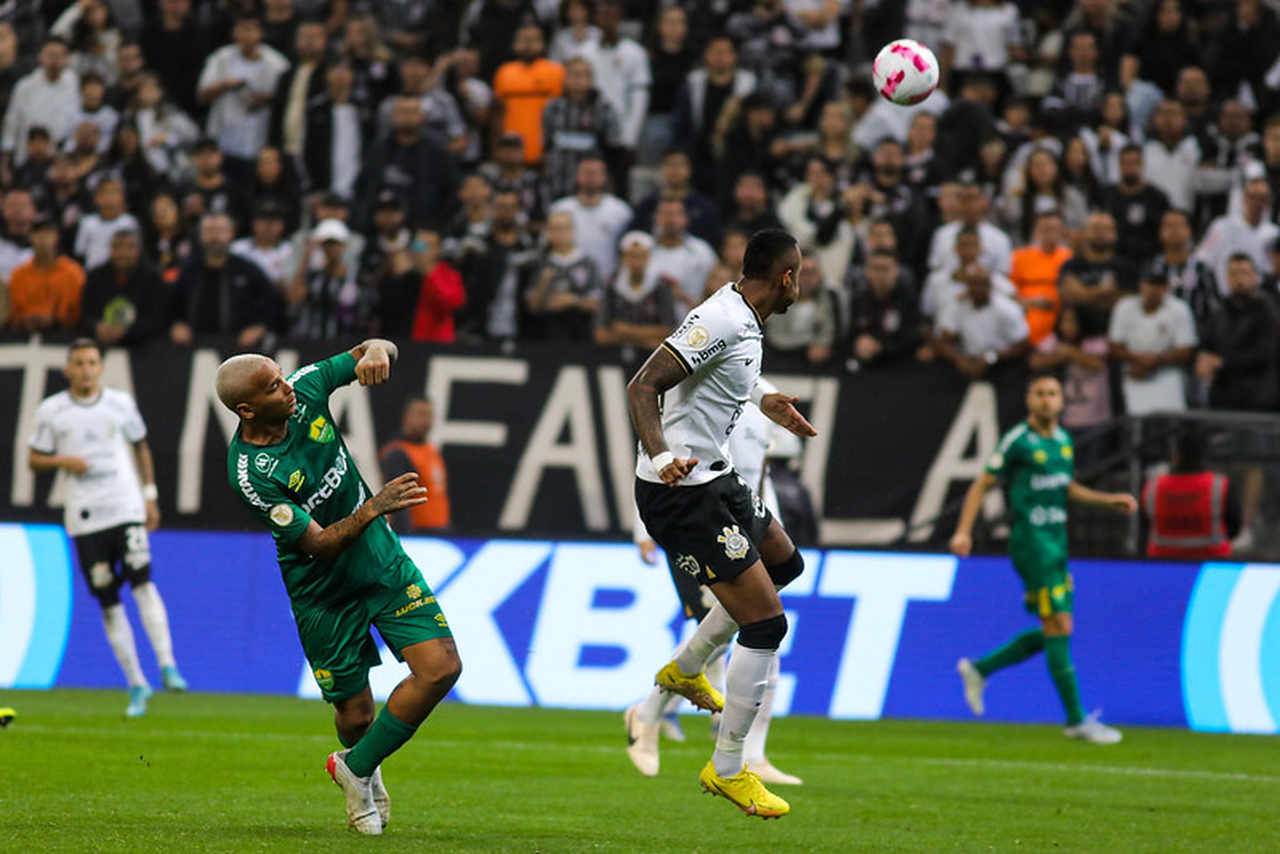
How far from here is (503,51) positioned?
67.8 feet

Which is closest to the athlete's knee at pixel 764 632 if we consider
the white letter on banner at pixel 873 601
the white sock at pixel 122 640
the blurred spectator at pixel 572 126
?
the white letter on banner at pixel 873 601

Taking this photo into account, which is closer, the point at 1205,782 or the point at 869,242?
the point at 1205,782

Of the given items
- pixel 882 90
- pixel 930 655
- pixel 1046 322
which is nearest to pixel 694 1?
pixel 1046 322

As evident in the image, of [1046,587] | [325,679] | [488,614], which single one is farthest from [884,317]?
[325,679]

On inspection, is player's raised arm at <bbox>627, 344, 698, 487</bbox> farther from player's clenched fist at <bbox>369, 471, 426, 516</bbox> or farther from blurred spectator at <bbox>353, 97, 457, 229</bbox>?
blurred spectator at <bbox>353, 97, 457, 229</bbox>

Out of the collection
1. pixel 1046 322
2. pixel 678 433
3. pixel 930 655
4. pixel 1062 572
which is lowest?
pixel 930 655

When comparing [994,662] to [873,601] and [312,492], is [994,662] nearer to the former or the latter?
[873,601]

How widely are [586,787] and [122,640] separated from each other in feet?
17.5

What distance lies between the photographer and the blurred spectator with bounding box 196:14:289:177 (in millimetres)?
20250

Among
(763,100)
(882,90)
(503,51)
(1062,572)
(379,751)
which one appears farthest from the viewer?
(503,51)

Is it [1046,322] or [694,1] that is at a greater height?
[694,1]

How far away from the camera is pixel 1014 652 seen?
14266 millimetres

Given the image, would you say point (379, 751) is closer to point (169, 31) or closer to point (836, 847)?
point (836, 847)

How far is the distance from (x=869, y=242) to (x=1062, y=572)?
430cm
